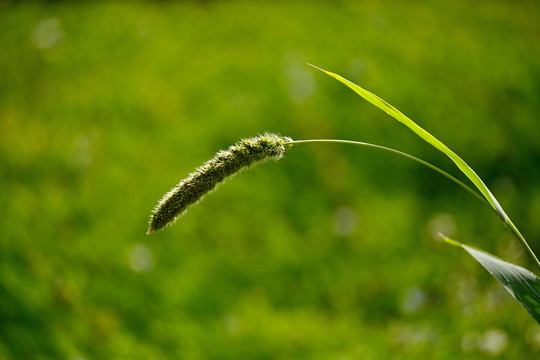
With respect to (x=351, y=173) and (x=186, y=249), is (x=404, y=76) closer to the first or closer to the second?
(x=351, y=173)

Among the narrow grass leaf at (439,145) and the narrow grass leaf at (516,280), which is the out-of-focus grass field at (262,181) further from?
the narrow grass leaf at (439,145)

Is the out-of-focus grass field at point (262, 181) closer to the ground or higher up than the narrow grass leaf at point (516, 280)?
higher up

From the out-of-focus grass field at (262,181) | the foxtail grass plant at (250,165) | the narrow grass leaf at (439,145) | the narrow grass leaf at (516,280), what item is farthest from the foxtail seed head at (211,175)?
the out-of-focus grass field at (262,181)

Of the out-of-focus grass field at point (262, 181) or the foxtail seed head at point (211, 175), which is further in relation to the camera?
the out-of-focus grass field at point (262, 181)

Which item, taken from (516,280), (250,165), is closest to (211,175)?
(250,165)

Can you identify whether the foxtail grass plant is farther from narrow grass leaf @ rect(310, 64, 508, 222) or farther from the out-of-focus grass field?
the out-of-focus grass field

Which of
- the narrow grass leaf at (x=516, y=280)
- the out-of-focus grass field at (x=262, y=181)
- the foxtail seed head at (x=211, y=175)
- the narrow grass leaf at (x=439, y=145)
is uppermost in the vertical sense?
the out-of-focus grass field at (x=262, y=181)
